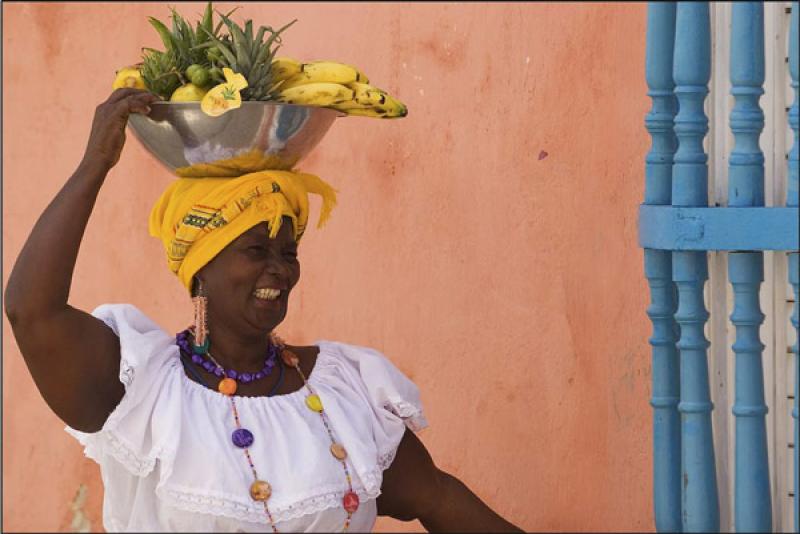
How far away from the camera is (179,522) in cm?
354

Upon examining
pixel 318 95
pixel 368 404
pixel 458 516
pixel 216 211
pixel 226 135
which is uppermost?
pixel 318 95

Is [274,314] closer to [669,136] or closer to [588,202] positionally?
[669,136]

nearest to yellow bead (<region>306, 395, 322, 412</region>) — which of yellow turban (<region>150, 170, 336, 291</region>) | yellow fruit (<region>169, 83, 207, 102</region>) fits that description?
yellow turban (<region>150, 170, 336, 291</region>)

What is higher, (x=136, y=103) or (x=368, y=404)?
(x=136, y=103)

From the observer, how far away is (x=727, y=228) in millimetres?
3508

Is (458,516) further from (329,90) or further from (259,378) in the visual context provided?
(329,90)

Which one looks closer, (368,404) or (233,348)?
(233,348)

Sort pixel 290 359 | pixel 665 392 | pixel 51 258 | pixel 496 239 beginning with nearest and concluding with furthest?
1. pixel 51 258
2. pixel 665 392
3. pixel 290 359
4. pixel 496 239

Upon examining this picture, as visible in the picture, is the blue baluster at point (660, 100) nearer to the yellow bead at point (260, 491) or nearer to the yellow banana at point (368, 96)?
the yellow banana at point (368, 96)

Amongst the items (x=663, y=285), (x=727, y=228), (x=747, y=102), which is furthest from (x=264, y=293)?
(x=747, y=102)

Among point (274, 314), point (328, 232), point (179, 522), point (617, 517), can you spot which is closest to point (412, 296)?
point (328, 232)

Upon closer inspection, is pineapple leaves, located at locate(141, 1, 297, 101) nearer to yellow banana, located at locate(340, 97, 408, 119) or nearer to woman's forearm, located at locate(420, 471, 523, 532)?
yellow banana, located at locate(340, 97, 408, 119)

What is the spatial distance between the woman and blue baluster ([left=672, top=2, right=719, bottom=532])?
A: 63 cm

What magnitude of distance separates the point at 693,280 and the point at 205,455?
1256mm
